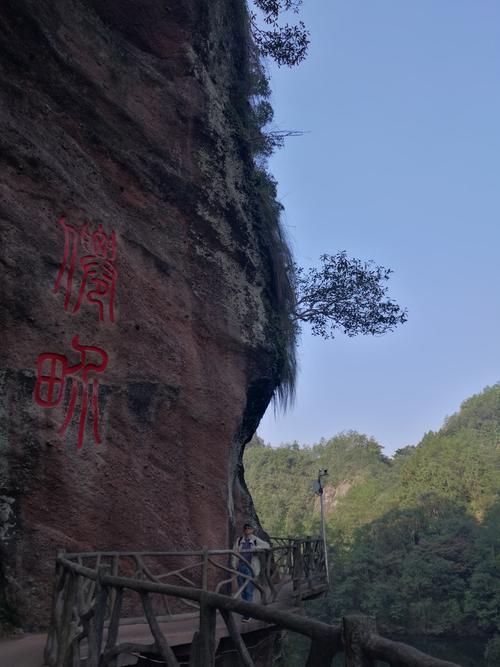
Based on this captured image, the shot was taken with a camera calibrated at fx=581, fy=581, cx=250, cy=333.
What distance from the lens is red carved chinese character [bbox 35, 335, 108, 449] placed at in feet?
19.8

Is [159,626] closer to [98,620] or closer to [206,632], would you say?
[98,620]

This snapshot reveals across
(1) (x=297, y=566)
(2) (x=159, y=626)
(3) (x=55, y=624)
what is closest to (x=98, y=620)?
(2) (x=159, y=626)

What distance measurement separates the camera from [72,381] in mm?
6227

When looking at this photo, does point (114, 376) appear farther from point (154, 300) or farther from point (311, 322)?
point (311, 322)

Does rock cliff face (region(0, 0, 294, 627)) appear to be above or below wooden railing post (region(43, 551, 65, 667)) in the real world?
above

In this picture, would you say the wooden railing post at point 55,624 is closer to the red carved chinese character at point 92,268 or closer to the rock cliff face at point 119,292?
the rock cliff face at point 119,292

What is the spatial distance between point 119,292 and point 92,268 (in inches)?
16.4

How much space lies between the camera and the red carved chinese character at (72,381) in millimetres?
6035

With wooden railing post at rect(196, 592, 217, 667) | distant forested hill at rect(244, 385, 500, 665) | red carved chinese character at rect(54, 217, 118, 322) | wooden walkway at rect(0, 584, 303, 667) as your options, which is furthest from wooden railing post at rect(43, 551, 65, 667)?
distant forested hill at rect(244, 385, 500, 665)

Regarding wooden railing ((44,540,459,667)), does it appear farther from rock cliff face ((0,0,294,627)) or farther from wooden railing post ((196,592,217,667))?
rock cliff face ((0,0,294,627))

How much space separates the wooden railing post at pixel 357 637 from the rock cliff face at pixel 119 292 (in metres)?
4.55

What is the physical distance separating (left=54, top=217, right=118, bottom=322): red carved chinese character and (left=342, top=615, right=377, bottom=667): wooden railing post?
5334mm

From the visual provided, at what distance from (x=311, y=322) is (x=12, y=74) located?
868cm

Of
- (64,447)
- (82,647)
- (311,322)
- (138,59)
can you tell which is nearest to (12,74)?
(138,59)
